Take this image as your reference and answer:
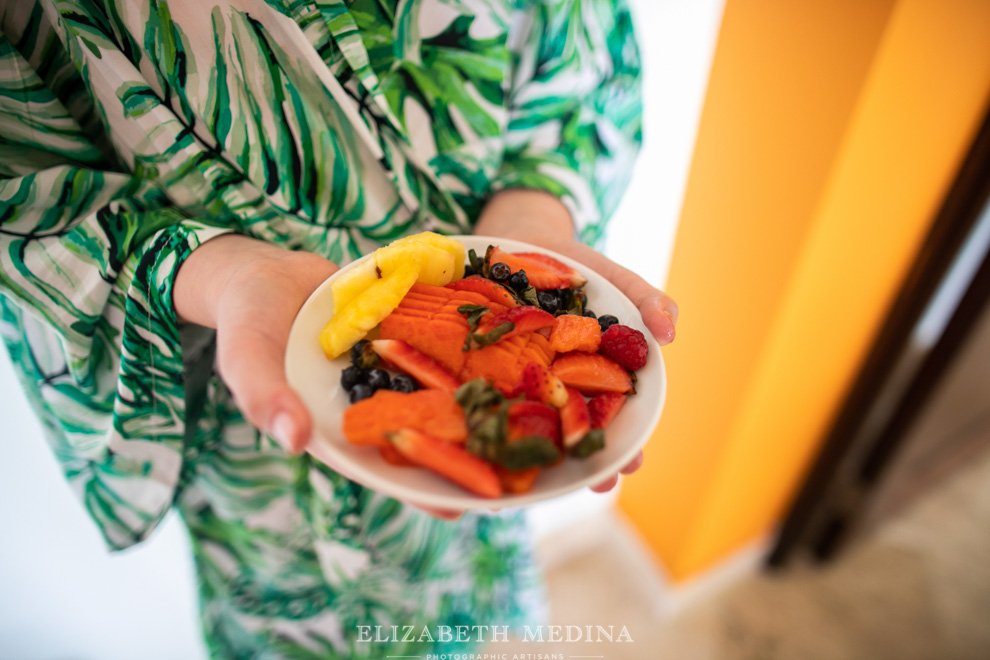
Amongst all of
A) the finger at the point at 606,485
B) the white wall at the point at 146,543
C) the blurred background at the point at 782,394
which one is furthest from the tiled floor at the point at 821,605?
the finger at the point at 606,485

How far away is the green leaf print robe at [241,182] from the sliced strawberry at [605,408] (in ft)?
1.48

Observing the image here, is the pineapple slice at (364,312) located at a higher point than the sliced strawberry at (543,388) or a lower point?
higher

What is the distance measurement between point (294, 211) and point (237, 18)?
0.25 m

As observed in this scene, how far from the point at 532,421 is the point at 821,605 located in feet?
6.28

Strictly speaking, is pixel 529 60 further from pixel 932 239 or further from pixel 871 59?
pixel 932 239

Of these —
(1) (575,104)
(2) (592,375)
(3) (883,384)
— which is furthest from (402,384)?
(3) (883,384)

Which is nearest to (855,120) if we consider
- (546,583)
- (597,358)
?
(597,358)

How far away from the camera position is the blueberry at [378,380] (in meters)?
0.61

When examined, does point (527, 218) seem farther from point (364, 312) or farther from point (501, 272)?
point (364, 312)

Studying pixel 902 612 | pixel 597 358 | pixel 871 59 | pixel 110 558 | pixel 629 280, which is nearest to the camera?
pixel 597 358

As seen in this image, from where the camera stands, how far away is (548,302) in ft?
2.39

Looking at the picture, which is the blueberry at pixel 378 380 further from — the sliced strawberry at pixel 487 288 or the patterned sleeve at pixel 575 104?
the patterned sleeve at pixel 575 104

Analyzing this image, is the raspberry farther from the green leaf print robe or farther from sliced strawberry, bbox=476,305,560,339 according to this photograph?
the green leaf print robe

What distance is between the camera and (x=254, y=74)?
2.30 feet
